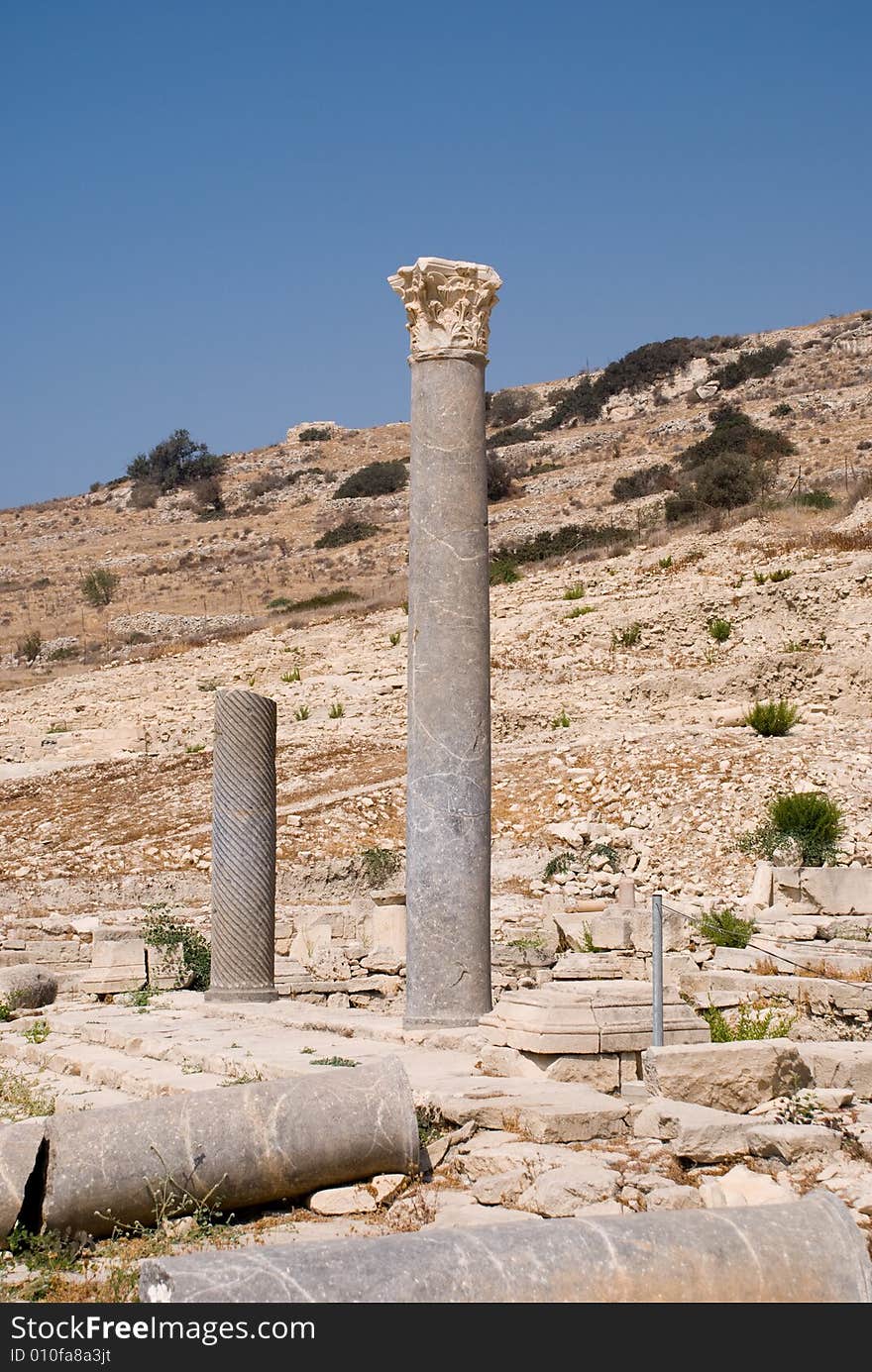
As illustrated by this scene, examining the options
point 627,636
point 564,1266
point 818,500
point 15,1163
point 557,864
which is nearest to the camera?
point 564,1266

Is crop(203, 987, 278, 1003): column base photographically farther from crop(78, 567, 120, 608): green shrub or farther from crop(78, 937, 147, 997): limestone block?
crop(78, 567, 120, 608): green shrub

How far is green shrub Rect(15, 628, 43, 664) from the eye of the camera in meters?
41.2

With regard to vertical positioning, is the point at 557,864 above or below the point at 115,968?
above

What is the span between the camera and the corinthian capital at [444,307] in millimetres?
10703

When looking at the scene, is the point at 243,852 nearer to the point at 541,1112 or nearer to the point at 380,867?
the point at 541,1112

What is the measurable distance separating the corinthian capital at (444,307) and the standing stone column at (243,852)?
4471 millimetres

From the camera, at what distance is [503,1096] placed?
7508 millimetres

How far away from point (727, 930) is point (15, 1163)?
8455 mm

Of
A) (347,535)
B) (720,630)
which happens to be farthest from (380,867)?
(347,535)

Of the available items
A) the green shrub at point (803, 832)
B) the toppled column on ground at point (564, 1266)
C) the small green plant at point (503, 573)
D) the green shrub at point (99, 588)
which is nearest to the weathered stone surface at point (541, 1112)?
the toppled column on ground at point (564, 1266)

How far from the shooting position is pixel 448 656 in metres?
10.3

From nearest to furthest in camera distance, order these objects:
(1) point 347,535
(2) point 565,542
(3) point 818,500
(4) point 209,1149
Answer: (4) point 209,1149 < (3) point 818,500 < (2) point 565,542 < (1) point 347,535
